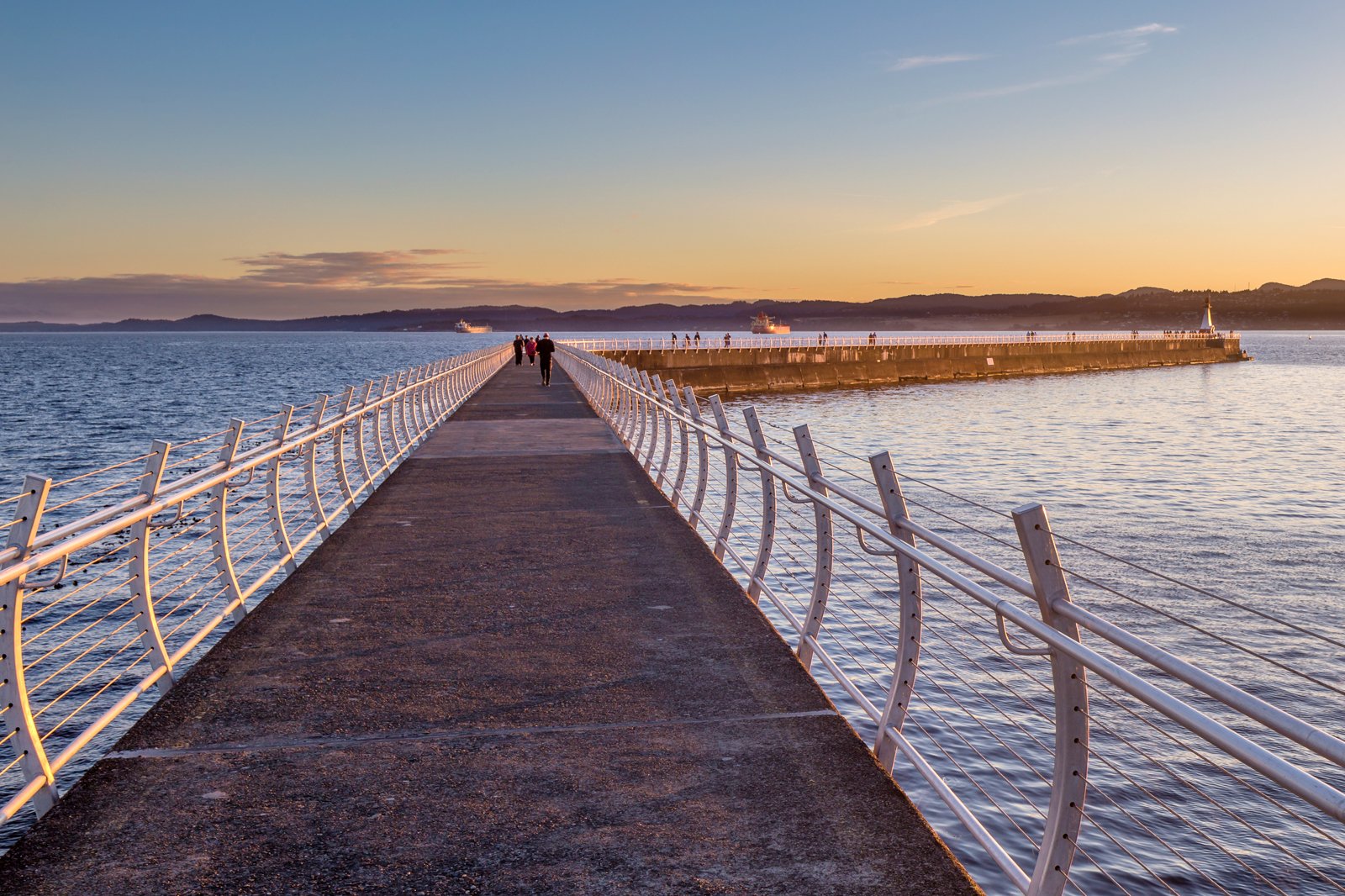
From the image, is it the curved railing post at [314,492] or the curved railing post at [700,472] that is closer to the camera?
the curved railing post at [700,472]

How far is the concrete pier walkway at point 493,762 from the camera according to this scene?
13.2ft

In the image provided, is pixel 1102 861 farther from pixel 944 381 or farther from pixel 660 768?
pixel 944 381

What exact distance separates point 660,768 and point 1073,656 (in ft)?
7.70

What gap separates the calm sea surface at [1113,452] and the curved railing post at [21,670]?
354 cm

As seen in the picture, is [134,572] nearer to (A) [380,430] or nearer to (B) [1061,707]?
(B) [1061,707]

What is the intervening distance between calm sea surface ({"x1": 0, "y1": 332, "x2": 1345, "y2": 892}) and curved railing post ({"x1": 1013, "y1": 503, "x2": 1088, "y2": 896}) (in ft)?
2.53

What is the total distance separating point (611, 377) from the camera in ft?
73.4

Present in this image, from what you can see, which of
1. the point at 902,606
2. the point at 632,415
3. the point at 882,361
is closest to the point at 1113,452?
the point at 632,415

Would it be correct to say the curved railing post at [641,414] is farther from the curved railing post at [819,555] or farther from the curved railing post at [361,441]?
→ the curved railing post at [819,555]

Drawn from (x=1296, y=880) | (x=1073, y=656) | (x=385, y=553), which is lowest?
(x=1296, y=880)

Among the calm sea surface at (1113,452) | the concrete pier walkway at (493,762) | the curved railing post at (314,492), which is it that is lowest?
the calm sea surface at (1113,452)

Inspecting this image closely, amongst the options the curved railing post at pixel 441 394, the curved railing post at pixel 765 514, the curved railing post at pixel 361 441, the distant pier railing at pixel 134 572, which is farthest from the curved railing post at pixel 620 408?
the curved railing post at pixel 765 514

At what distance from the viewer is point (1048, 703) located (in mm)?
11984

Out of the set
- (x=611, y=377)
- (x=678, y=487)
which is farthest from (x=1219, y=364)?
(x=678, y=487)
